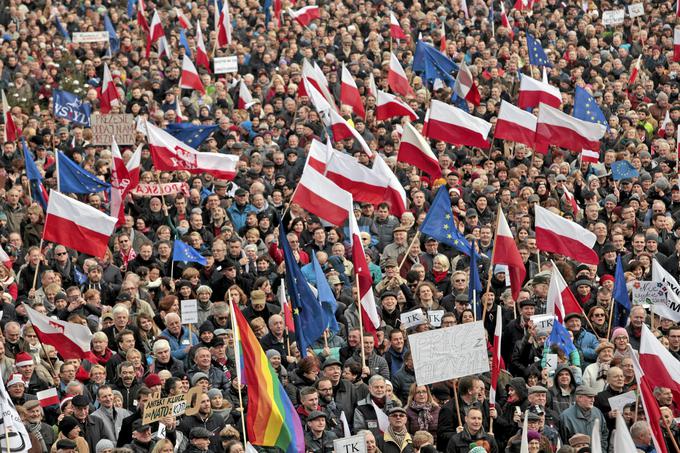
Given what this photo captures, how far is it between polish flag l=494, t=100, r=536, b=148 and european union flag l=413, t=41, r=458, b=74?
4.73 metres

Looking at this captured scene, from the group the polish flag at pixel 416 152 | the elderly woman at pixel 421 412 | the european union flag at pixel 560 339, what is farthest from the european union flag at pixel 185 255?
the european union flag at pixel 560 339

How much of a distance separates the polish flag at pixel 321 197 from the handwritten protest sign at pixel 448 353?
3.85m

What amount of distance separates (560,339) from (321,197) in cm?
391

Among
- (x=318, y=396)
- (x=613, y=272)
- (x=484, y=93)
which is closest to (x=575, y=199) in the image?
(x=613, y=272)

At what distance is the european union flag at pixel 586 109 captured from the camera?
22.8 metres

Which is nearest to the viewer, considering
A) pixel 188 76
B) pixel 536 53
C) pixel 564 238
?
pixel 564 238

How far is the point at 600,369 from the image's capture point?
14.8m

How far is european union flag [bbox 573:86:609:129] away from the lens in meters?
22.8

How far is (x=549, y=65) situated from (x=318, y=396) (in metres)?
13.9

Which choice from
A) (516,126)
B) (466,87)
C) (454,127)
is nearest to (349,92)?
(466,87)

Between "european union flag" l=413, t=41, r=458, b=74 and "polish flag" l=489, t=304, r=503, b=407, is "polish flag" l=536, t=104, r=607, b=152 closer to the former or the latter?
"european union flag" l=413, t=41, r=458, b=74

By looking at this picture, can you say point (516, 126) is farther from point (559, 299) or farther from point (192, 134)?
point (559, 299)

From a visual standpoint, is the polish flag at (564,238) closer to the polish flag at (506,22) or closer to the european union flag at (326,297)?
the european union flag at (326,297)

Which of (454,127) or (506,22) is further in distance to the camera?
(506,22)
